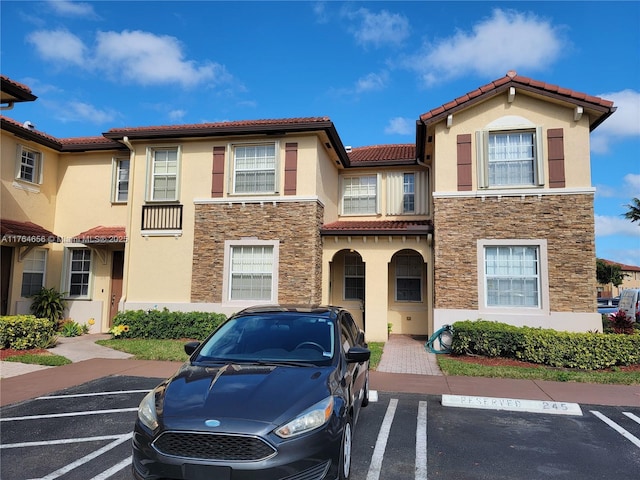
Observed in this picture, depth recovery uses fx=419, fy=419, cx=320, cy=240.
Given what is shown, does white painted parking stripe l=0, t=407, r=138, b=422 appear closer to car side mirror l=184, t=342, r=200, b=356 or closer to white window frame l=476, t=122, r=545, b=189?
car side mirror l=184, t=342, r=200, b=356

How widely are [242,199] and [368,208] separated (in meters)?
4.87

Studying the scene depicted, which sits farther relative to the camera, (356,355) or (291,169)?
(291,169)

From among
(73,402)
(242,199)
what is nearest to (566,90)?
(242,199)

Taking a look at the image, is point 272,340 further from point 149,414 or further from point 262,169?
point 262,169

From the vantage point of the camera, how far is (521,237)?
11.3 m

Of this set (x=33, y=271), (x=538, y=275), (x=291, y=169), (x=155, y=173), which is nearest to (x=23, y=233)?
(x=33, y=271)

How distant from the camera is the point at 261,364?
4121 mm

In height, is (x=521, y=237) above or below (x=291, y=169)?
below

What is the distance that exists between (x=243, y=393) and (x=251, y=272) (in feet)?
30.6

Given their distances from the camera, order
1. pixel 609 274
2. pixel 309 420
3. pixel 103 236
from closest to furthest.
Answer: pixel 309 420 → pixel 103 236 → pixel 609 274

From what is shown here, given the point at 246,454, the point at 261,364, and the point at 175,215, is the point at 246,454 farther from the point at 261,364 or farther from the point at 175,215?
the point at 175,215

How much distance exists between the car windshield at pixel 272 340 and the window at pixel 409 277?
10.2 metres

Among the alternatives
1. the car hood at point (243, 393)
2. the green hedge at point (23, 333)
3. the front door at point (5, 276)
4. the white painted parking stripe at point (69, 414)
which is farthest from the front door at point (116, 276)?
the car hood at point (243, 393)

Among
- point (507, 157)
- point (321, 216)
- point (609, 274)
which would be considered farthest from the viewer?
point (609, 274)
